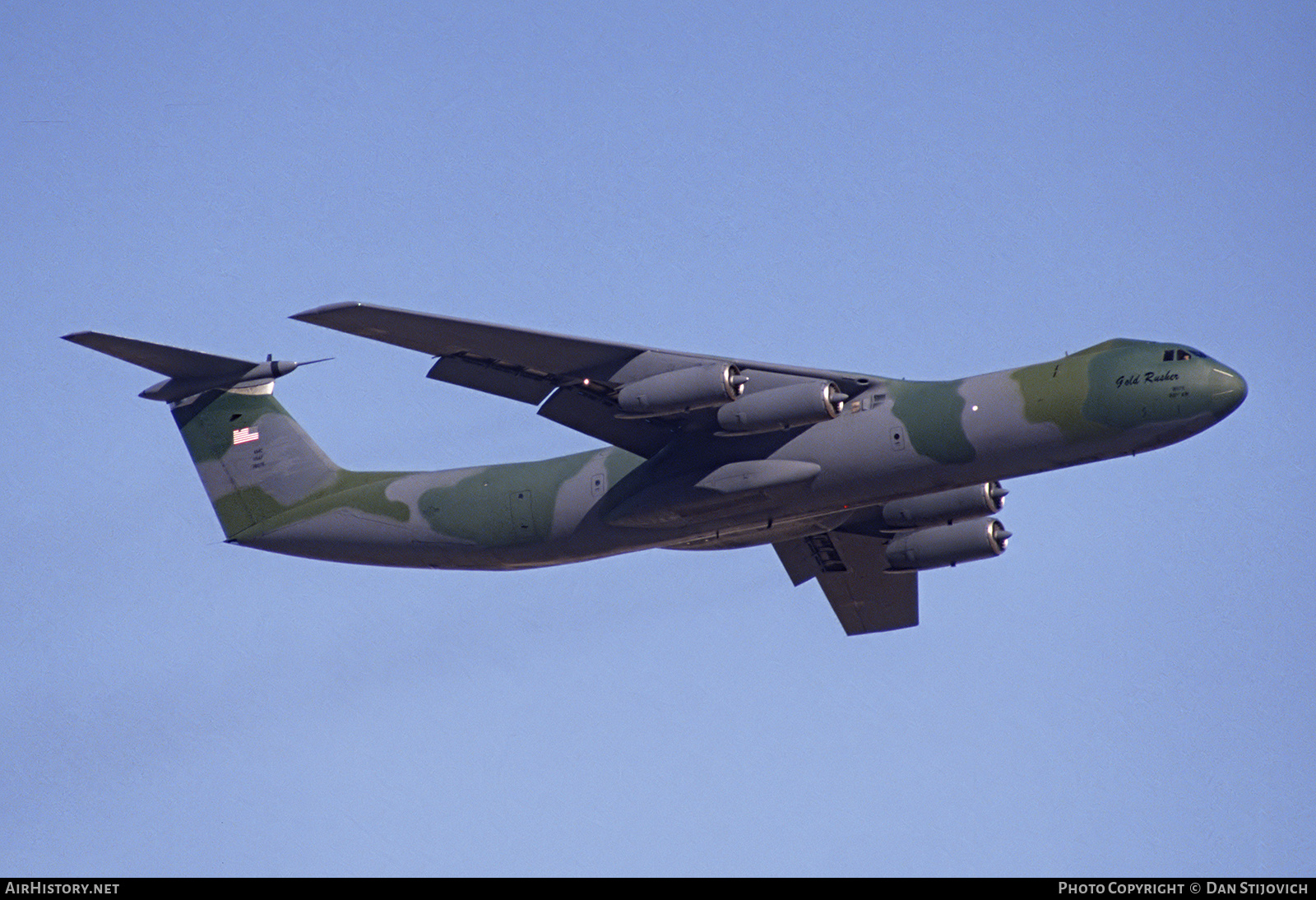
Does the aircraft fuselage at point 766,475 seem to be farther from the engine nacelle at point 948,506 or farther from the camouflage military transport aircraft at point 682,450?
the engine nacelle at point 948,506

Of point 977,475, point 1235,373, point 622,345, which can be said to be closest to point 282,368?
point 622,345

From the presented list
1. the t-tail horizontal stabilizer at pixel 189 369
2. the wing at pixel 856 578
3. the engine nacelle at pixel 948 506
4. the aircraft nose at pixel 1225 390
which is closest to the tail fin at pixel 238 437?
the t-tail horizontal stabilizer at pixel 189 369

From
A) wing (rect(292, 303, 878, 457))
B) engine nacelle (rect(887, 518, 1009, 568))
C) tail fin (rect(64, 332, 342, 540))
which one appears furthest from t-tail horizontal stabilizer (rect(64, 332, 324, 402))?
engine nacelle (rect(887, 518, 1009, 568))

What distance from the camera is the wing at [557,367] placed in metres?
20.9

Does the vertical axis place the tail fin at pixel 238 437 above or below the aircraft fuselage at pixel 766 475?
above

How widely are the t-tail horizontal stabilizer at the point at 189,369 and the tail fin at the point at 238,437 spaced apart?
0.01 meters

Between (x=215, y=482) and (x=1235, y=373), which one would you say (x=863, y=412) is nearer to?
(x=1235, y=373)

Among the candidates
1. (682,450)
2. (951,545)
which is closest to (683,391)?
(682,450)

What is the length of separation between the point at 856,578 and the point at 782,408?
Result: 6.36 metres

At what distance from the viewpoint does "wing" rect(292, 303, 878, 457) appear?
20.9m

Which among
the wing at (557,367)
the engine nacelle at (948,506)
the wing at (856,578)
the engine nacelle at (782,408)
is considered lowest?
the wing at (856,578)

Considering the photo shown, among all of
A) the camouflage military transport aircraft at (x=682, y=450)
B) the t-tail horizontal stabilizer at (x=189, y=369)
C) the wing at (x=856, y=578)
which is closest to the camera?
the camouflage military transport aircraft at (x=682, y=450)

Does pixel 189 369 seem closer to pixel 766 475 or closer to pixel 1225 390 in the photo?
pixel 766 475
